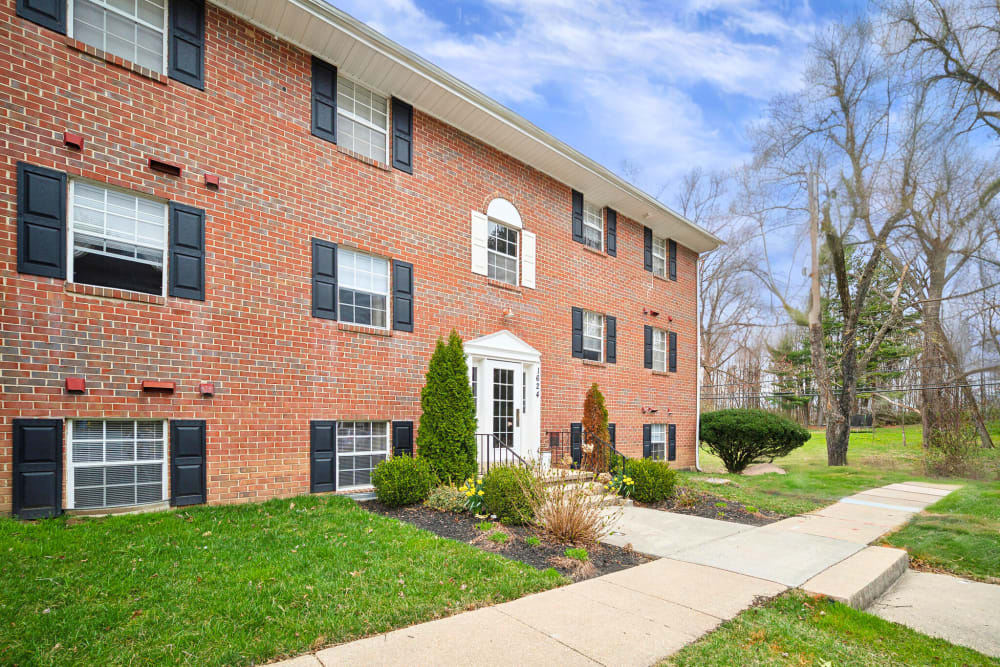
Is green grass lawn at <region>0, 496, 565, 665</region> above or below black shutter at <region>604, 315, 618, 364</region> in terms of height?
below

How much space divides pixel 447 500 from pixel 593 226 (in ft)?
26.8

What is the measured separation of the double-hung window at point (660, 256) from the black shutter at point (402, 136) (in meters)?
8.47

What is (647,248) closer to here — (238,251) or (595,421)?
(595,421)

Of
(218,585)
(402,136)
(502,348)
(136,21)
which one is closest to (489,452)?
(502,348)

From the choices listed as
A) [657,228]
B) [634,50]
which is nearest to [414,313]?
[657,228]

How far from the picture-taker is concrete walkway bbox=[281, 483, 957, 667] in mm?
3176

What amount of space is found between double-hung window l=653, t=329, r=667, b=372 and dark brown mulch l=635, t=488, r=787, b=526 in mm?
5826

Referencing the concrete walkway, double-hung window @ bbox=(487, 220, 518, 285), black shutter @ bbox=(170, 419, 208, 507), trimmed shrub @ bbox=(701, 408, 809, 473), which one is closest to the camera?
the concrete walkway

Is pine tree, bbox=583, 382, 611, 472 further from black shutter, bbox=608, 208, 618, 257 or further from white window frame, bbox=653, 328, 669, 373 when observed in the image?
white window frame, bbox=653, 328, 669, 373

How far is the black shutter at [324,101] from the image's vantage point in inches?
305

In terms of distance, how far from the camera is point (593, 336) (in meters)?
12.6

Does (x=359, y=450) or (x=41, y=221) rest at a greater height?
(x=41, y=221)

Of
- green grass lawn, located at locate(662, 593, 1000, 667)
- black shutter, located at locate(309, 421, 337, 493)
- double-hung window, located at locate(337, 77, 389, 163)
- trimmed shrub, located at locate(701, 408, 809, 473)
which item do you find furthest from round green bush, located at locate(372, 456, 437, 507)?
trimmed shrub, located at locate(701, 408, 809, 473)

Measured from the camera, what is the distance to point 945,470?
43.5ft
